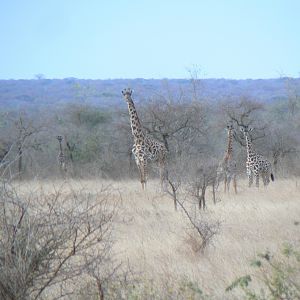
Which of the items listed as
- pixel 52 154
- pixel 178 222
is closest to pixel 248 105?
pixel 52 154

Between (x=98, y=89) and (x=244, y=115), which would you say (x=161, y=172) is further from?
(x=98, y=89)

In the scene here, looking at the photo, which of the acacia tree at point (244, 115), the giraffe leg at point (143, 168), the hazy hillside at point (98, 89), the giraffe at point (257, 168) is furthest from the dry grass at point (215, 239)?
the hazy hillside at point (98, 89)

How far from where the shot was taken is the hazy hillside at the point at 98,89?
197 feet

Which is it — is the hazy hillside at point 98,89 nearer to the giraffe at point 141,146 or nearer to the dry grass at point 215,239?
the giraffe at point 141,146

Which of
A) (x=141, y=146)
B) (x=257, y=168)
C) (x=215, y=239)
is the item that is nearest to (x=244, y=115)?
(x=257, y=168)

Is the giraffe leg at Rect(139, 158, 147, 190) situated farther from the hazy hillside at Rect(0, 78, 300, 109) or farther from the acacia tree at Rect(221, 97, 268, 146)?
the hazy hillside at Rect(0, 78, 300, 109)

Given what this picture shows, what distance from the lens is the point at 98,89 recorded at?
246 feet

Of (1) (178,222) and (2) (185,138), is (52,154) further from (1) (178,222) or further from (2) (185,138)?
(1) (178,222)

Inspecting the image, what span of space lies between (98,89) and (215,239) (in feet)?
219

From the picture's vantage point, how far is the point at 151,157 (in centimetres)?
1742

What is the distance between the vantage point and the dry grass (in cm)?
720

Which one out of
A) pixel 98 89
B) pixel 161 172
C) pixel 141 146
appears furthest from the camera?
pixel 98 89

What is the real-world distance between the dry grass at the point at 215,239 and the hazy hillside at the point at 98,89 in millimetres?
41998

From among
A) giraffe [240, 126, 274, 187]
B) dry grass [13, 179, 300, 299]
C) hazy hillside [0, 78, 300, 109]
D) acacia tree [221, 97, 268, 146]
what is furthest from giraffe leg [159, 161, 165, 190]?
hazy hillside [0, 78, 300, 109]
